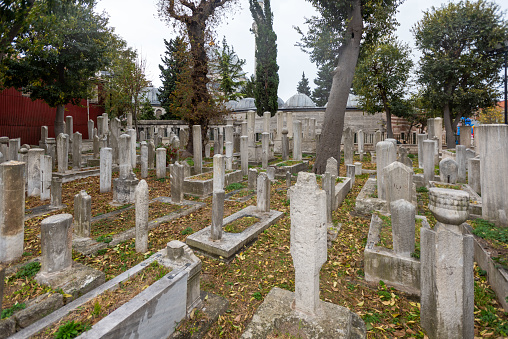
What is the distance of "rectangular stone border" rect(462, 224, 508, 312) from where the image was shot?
10.4 ft

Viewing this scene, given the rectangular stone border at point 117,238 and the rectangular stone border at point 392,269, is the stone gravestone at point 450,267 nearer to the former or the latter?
the rectangular stone border at point 392,269

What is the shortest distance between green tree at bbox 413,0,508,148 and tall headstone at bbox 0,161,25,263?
73.9 ft

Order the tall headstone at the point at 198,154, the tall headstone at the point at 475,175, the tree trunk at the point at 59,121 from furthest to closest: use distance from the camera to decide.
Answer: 1. the tree trunk at the point at 59,121
2. the tall headstone at the point at 198,154
3. the tall headstone at the point at 475,175

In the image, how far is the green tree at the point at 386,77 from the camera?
20.0 meters

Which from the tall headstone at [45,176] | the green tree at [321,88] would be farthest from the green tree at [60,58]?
the green tree at [321,88]

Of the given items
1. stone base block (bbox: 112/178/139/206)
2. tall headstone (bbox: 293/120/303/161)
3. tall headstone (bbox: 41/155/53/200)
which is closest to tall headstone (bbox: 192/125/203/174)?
stone base block (bbox: 112/178/139/206)

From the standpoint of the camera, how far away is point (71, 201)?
24.0 ft

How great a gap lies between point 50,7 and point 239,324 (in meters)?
11.0

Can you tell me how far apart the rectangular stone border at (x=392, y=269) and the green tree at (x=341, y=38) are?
7.70 m

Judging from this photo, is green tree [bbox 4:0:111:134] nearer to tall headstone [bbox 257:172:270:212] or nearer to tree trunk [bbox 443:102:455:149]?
tall headstone [bbox 257:172:270:212]

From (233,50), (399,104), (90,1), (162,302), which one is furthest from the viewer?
(233,50)

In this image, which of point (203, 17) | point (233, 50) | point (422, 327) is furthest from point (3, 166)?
point (233, 50)

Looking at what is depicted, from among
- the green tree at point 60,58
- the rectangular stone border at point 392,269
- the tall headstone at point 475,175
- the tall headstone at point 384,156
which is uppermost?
the green tree at point 60,58

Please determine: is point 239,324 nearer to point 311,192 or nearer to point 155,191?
point 311,192
